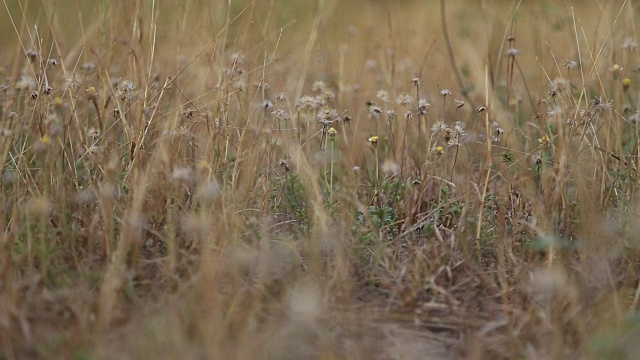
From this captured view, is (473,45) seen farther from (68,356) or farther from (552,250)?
(68,356)

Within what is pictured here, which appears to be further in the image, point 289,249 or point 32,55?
point 32,55

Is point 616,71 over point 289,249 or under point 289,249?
over

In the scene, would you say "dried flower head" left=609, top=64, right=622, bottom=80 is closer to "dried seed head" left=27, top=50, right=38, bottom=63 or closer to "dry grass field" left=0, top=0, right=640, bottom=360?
"dry grass field" left=0, top=0, right=640, bottom=360

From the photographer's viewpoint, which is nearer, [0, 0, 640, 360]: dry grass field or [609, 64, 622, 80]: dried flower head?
[0, 0, 640, 360]: dry grass field

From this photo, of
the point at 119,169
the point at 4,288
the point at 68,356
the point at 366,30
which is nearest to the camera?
the point at 68,356

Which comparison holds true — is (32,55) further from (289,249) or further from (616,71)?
(616,71)

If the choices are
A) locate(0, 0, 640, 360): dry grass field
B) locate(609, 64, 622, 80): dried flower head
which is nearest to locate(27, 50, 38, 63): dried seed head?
locate(0, 0, 640, 360): dry grass field

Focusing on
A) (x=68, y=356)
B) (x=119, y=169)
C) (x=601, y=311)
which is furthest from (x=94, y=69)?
(x=601, y=311)

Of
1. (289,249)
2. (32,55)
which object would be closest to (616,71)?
(289,249)

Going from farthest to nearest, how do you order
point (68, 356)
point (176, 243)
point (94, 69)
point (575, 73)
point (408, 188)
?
1. point (575, 73)
2. point (94, 69)
3. point (408, 188)
4. point (176, 243)
5. point (68, 356)

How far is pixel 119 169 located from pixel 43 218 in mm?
466

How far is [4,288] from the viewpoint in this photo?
171 centimetres

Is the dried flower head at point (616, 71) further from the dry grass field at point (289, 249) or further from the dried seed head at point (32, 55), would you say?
the dried seed head at point (32, 55)

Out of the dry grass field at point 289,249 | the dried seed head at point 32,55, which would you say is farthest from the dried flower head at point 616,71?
the dried seed head at point 32,55
